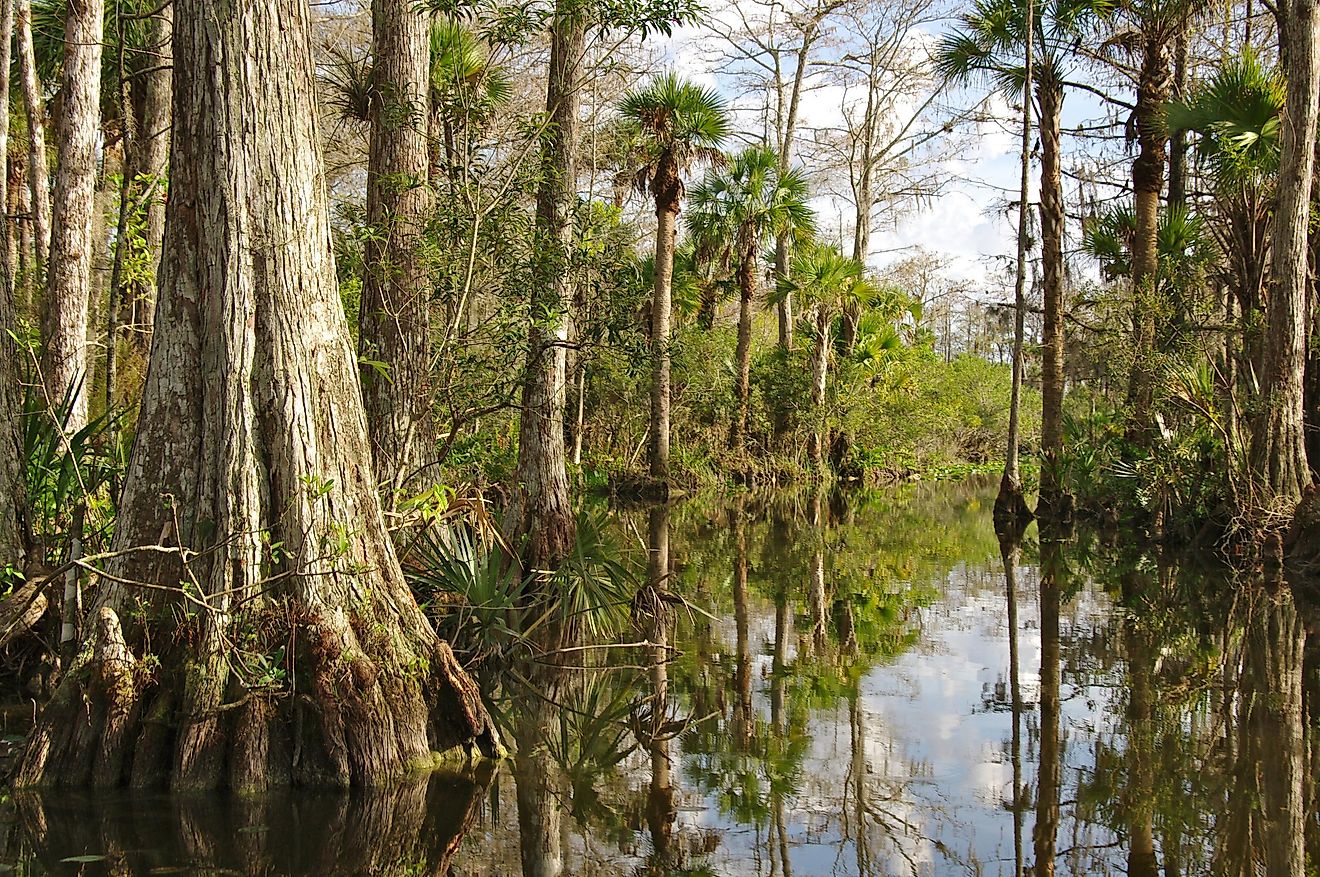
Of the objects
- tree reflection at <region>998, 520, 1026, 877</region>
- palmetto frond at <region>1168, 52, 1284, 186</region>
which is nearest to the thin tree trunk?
tree reflection at <region>998, 520, 1026, 877</region>

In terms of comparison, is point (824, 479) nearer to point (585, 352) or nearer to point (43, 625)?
point (585, 352)

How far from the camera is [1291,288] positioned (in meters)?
12.8

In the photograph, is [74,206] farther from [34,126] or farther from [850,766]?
[850,766]

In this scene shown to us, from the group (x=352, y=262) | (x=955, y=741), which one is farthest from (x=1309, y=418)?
(x=352, y=262)

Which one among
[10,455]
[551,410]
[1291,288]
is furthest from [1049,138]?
[10,455]

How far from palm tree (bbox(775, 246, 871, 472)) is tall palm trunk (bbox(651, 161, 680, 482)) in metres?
5.24

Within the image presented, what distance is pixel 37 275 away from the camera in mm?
13867

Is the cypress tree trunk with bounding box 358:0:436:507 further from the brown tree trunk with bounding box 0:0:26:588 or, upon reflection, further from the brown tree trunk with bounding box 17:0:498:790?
the brown tree trunk with bounding box 17:0:498:790

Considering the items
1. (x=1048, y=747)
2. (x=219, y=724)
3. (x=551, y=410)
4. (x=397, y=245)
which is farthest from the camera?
(x=551, y=410)

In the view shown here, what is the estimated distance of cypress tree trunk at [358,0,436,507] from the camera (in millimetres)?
8789

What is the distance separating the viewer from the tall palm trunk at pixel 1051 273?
60.6 ft

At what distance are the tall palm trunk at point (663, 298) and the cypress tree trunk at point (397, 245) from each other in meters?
13.0

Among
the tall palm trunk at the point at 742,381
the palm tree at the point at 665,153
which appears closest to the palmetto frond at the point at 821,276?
the tall palm trunk at the point at 742,381

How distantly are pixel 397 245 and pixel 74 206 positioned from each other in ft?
12.3
